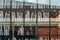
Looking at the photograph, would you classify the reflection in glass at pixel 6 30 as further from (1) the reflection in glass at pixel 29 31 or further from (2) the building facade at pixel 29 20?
(1) the reflection in glass at pixel 29 31

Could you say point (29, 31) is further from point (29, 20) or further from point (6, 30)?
point (6, 30)

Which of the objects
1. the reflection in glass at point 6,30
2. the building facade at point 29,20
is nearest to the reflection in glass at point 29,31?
→ the building facade at point 29,20

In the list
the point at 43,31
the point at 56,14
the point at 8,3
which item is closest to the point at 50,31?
the point at 43,31

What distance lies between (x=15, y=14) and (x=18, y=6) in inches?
34.2

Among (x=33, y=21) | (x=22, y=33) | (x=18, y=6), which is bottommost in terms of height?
(x=22, y=33)

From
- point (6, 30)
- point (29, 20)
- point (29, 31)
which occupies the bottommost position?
point (29, 31)

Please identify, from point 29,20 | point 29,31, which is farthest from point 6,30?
point 29,20

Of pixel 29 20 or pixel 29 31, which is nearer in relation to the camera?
pixel 29 31

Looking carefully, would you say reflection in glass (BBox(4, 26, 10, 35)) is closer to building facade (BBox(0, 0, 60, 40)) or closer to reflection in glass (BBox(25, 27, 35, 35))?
building facade (BBox(0, 0, 60, 40))

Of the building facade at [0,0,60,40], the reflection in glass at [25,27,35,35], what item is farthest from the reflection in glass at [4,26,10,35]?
the reflection in glass at [25,27,35,35]

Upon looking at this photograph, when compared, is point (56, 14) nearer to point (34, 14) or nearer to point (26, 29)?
point (34, 14)

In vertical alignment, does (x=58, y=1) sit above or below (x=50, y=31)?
above

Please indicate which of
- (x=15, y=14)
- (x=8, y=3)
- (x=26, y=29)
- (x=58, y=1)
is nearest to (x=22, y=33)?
(x=26, y=29)

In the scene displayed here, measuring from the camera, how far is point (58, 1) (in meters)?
18.6
